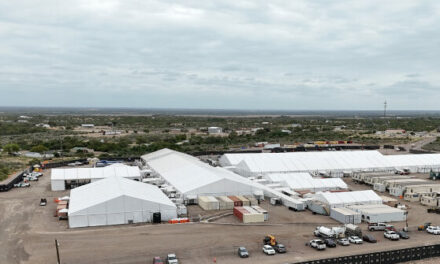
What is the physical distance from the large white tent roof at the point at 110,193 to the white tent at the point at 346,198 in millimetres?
15555

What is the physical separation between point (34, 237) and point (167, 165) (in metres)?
27.5

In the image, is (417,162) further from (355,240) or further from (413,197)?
(355,240)

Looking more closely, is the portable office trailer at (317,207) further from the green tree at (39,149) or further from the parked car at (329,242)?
the green tree at (39,149)

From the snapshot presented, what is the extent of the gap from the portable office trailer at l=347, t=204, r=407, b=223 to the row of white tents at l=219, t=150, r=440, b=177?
69.7 feet

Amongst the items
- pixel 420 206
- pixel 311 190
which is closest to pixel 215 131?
pixel 311 190

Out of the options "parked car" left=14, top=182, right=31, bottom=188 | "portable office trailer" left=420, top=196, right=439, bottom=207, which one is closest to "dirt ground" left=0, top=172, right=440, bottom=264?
"portable office trailer" left=420, top=196, right=439, bottom=207

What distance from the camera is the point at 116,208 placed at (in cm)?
3231

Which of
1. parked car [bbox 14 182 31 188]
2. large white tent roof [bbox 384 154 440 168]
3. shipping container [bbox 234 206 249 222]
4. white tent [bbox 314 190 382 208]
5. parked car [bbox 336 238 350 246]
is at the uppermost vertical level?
large white tent roof [bbox 384 154 440 168]

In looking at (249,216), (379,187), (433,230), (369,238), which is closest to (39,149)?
(249,216)

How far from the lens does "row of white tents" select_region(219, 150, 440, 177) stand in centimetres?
5700

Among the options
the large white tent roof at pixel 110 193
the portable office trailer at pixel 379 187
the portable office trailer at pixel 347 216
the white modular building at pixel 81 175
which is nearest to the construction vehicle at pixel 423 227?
the portable office trailer at pixel 347 216

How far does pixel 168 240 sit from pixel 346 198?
1990 cm

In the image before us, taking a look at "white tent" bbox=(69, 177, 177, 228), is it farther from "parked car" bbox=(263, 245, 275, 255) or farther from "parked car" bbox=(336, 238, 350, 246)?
"parked car" bbox=(336, 238, 350, 246)

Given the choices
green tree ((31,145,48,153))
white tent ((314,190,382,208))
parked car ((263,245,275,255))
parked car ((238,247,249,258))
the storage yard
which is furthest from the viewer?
green tree ((31,145,48,153))
